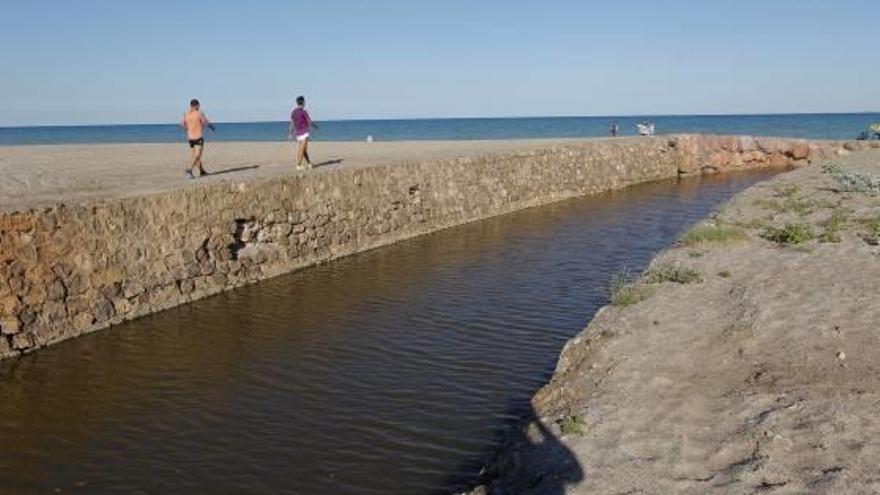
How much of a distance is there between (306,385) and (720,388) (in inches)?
178

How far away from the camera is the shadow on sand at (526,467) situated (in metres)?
5.52

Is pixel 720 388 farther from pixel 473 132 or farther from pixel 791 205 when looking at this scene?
pixel 473 132

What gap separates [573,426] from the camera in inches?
245

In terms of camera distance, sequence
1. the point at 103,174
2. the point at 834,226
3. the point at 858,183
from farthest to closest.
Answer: the point at 858,183
the point at 103,174
the point at 834,226

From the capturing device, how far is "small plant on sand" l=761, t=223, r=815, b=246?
12.7 meters

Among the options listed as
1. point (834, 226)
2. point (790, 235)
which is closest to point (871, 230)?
point (834, 226)

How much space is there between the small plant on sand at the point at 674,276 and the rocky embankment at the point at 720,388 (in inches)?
1.1

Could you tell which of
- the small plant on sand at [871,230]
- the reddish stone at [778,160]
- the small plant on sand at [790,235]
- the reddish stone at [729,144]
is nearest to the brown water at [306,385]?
the small plant on sand at [790,235]

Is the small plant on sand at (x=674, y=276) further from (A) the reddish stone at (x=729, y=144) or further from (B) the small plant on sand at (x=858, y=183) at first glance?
(A) the reddish stone at (x=729, y=144)

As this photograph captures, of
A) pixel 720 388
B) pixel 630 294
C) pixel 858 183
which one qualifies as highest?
pixel 858 183

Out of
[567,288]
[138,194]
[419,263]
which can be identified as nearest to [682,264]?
[567,288]

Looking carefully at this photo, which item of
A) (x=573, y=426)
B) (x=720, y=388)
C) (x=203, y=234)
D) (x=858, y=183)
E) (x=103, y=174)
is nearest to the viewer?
(x=573, y=426)

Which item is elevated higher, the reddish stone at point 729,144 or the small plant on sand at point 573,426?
the reddish stone at point 729,144

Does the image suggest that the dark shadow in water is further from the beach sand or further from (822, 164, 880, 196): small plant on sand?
(822, 164, 880, 196): small plant on sand
